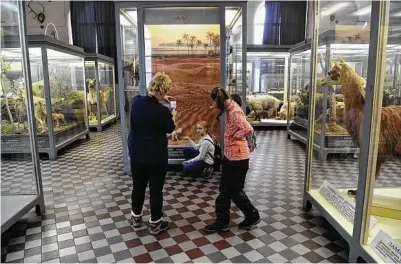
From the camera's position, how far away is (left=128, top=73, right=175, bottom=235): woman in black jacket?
3008 mm

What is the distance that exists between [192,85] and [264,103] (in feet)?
17.9

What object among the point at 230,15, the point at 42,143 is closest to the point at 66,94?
the point at 42,143

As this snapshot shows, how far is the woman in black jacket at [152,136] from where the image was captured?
118 inches

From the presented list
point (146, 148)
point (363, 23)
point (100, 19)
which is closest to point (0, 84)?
point (146, 148)

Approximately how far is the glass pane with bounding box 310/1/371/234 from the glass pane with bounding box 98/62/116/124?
7889 mm

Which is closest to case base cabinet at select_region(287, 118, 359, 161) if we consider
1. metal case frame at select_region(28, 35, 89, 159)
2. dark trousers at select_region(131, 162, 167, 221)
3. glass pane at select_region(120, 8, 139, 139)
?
dark trousers at select_region(131, 162, 167, 221)

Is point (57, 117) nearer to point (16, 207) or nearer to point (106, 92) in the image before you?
point (16, 207)

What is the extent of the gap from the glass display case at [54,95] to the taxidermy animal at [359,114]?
4.44m

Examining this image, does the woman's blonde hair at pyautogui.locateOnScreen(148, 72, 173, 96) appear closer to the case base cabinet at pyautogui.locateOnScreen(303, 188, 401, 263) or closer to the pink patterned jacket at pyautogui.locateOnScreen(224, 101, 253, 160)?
the pink patterned jacket at pyautogui.locateOnScreen(224, 101, 253, 160)

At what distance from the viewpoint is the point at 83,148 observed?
7492 mm

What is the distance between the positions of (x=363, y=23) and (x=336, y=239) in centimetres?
222

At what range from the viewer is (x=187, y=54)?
17.2 ft

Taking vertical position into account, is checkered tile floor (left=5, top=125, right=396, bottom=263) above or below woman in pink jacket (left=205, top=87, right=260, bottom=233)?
below

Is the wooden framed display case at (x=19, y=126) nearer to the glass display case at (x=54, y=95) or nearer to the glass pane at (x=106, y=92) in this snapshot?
the glass display case at (x=54, y=95)
